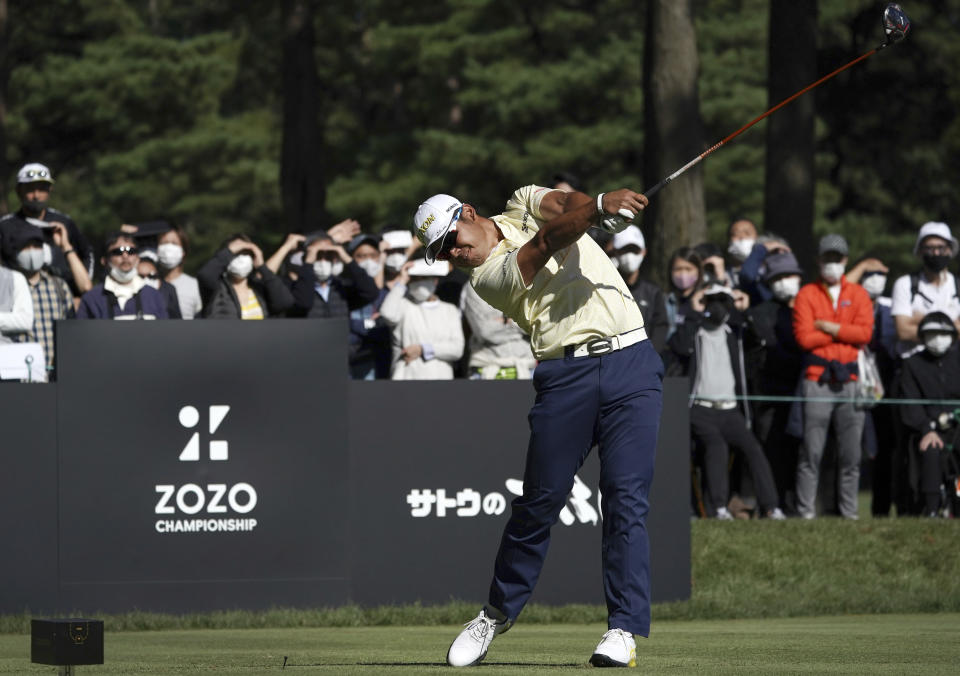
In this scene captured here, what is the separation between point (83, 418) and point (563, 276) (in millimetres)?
4583

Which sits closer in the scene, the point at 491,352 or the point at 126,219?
the point at 491,352

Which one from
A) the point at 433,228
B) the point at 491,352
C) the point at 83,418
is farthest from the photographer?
the point at 491,352

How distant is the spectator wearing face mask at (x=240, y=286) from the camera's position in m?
11.7

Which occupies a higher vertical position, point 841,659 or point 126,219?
point 126,219

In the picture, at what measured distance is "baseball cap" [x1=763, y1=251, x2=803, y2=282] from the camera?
501 inches

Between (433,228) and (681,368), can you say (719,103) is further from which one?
(433,228)

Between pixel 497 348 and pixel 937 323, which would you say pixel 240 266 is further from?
pixel 937 323

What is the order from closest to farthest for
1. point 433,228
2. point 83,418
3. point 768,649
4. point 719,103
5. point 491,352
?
1. point 433,228
2. point 768,649
3. point 83,418
4. point 491,352
5. point 719,103

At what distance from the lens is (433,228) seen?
6.80m

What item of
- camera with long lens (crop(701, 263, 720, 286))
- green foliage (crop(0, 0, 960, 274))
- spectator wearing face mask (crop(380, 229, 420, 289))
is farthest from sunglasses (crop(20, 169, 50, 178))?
green foliage (crop(0, 0, 960, 274))

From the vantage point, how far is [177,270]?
12305mm

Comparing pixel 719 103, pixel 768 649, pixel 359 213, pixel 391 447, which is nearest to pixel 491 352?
pixel 391 447

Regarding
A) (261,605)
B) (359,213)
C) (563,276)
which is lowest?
(261,605)

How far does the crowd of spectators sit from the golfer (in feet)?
15.2
